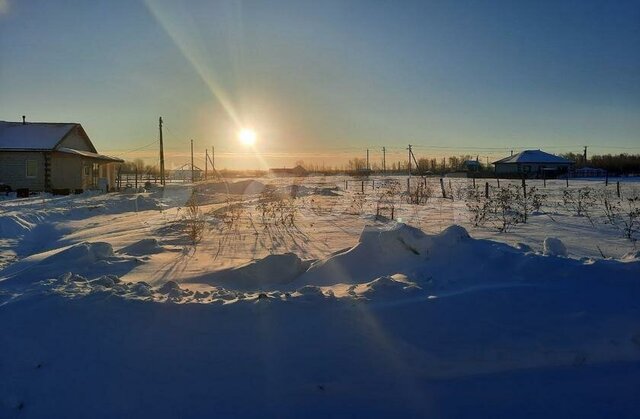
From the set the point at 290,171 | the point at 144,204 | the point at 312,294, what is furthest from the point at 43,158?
the point at 290,171

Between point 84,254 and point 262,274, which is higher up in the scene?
point 84,254

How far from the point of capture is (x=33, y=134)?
27.3 m

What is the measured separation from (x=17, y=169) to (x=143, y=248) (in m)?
22.7

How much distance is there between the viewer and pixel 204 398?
10.3 ft

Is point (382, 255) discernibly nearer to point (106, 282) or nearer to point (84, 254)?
point (106, 282)

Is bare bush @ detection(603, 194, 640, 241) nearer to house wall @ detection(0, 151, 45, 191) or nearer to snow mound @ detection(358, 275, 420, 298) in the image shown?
snow mound @ detection(358, 275, 420, 298)

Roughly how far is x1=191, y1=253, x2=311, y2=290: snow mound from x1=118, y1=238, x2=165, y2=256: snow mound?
251 cm

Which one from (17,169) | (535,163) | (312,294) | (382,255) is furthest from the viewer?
(535,163)

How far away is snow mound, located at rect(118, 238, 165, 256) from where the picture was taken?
309 inches

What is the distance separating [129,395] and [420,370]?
2046 millimetres

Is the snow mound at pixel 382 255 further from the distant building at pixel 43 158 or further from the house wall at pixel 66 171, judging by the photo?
the house wall at pixel 66 171

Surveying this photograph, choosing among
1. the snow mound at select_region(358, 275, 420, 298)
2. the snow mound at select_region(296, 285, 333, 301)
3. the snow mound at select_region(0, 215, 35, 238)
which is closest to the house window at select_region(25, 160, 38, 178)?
the snow mound at select_region(0, 215, 35, 238)

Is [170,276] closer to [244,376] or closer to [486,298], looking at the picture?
[244,376]

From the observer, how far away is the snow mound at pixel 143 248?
7842 millimetres
